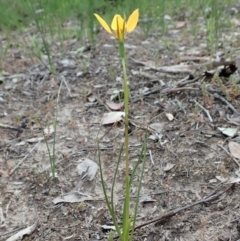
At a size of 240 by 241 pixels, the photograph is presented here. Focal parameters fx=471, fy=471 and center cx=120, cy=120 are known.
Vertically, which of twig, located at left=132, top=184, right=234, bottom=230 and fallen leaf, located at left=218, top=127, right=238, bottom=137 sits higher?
twig, located at left=132, top=184, right=234, bottom=230

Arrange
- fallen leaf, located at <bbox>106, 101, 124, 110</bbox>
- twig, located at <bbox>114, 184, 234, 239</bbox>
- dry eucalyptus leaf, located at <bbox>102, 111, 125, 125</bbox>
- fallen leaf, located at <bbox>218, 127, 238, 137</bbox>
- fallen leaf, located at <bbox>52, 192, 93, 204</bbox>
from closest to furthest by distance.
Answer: twig, located at <bbox>114, 184, 234, 239</bbox>
fallen leaf, located at <bbox>52, 192, 93, 204</bbox>
fallen leaf, located at <bbox>218, 127, 238, 137</bbox>
dry eucalyptus leaf, located at <bbox>102, 111, 125, 125</bbox>
fallen leaf, located at <bbox>106, 101, 124, 110</bbox>

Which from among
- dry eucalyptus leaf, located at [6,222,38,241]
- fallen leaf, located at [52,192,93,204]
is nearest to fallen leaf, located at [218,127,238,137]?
fallen leaf, located at [52,192,93,204]

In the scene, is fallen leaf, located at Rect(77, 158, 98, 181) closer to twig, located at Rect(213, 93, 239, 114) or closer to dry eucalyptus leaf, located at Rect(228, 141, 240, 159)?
dry eucalyptus leaf, located at Rect(228, 141, 240, 159)

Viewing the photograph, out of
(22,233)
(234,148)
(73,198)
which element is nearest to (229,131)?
(234,148)

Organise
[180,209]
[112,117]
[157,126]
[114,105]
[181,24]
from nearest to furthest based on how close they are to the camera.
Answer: [180,209]
[157,126]
[112,117]
[114,105]
[181,24]

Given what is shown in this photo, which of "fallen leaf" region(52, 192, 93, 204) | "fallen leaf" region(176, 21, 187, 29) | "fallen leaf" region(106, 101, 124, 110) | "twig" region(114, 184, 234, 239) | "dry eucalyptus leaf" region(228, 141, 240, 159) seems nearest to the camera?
"twig" region(114, 184, 234, 239)

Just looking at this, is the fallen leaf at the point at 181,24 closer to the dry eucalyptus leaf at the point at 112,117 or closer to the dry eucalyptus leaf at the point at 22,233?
the dry eucalyptus leaf at the point at 112,117

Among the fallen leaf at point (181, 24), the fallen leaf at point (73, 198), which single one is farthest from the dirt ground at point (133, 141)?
the fallen leaf at point (181, 24)

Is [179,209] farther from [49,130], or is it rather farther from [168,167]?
[49,130]
